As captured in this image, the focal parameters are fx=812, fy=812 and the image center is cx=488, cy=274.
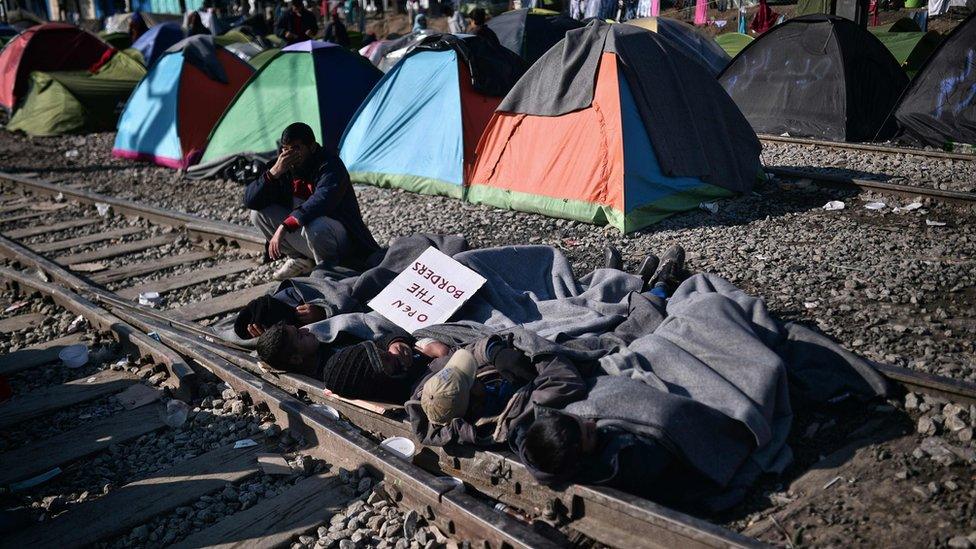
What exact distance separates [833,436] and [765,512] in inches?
27.8

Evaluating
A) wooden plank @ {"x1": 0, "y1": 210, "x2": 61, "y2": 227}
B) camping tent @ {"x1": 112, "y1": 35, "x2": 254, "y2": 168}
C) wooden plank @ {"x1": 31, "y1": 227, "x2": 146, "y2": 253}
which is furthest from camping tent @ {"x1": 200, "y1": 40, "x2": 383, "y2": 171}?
wooden plank @ {"x1": 31, "y1": 227, "x2": 146, "y2": 253}

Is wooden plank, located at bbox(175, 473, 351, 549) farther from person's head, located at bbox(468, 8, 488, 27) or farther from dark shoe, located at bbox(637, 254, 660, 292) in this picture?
person's head, located at bbox(468, 8, 488, 27)

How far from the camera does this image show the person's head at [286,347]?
454 cm

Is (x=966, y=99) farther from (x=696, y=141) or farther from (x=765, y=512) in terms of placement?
(x=765, y=512)

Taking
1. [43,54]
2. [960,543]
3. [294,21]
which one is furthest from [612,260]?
[43,54]

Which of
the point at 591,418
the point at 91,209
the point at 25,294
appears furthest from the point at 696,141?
the point at 91,209

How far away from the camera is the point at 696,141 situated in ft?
26.2

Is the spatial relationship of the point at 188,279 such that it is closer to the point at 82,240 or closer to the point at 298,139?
the point at 298,139

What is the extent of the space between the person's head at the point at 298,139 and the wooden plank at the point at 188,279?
1.56 m

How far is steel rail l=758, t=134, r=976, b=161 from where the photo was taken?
29.2 ft

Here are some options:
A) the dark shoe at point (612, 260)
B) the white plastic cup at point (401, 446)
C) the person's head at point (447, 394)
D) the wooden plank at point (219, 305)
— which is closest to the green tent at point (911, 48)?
the dark shoe at point (612, 260)

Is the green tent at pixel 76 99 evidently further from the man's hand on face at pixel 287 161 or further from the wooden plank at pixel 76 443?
the wooden plank at pixel 76 443

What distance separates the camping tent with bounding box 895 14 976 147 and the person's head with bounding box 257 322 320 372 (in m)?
8.67

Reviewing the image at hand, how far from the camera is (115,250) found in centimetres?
817
